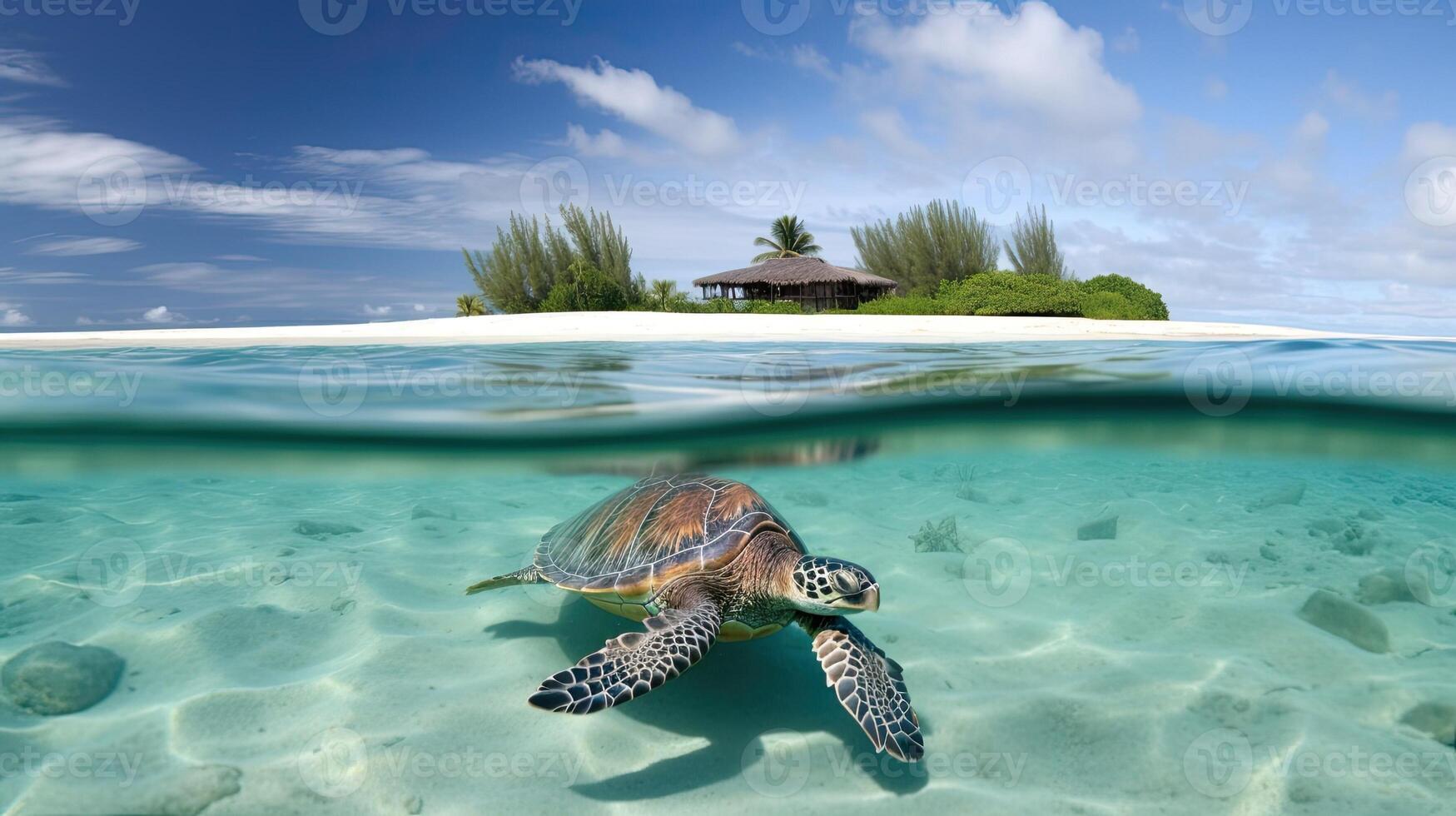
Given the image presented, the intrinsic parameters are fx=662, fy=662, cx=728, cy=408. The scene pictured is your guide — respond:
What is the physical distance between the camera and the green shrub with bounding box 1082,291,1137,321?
28.0 metres

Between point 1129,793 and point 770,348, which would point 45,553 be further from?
point 770,348

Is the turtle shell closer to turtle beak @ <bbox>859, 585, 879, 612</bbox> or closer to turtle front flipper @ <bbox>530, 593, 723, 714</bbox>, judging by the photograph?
turtle front flipper @ <bbox>530, 593, 723, 714</bbox>

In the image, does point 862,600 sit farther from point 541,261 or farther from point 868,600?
point 541,261

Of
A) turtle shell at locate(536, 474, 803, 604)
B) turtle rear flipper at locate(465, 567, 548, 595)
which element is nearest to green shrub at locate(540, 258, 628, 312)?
turtle rear flipper at locate(465, 567, 548, 595)

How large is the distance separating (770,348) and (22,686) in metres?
11.7

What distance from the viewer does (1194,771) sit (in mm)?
2953

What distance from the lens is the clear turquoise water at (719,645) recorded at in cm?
288

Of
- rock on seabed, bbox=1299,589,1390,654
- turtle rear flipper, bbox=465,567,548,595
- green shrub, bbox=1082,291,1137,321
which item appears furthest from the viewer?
green shrub, bbox=1082,291,1137,321

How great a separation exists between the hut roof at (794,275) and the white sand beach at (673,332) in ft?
49.7

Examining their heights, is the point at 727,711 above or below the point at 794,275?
below

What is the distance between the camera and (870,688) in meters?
2.75

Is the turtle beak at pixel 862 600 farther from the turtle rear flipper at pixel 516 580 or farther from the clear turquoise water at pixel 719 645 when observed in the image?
the turtle rear flipper at pixel 516 580

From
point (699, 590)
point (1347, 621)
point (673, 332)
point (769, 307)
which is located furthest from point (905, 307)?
point (699, 590)

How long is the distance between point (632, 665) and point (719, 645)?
51.4 inches
